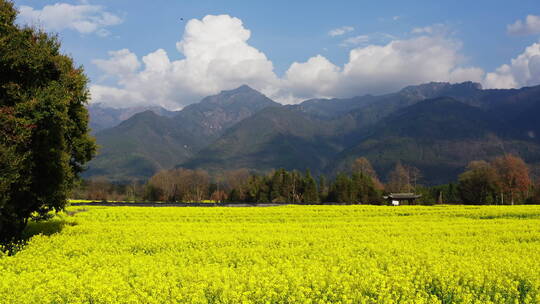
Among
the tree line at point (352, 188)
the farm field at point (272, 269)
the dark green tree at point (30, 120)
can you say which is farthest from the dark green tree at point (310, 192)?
the dark green tree at point (30, 120)

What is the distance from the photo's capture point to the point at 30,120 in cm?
1809

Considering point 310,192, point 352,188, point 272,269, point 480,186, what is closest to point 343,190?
point 352,188

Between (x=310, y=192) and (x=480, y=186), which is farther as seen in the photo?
(x=310, y=192)

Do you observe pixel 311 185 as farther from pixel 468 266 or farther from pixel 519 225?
pixel 468 266

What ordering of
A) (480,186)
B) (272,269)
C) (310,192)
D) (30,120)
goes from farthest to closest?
(310,192) < (480,186) < (30,120) < (272,269)

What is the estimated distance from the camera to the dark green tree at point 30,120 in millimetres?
17484

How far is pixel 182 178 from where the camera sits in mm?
154125

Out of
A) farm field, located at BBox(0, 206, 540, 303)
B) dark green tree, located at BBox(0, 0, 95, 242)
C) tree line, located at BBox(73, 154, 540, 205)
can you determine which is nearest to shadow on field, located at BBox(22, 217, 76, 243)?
farm field, located at BBox(0, 206, 540, 303)

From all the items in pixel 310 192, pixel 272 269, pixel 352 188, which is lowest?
pixel 310 192

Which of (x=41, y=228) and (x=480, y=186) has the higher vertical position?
(x=480, y=186)

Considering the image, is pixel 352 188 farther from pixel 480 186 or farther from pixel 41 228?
pixel 41 228

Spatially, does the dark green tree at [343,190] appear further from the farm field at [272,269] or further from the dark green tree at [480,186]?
the farm field at [272,269]

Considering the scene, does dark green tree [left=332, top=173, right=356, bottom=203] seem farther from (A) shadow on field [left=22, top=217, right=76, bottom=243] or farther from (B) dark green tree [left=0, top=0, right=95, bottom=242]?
(B) dark green tree [left=0, top=0, right=95, bottom=242]

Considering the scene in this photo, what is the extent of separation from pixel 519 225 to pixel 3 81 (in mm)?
34136
